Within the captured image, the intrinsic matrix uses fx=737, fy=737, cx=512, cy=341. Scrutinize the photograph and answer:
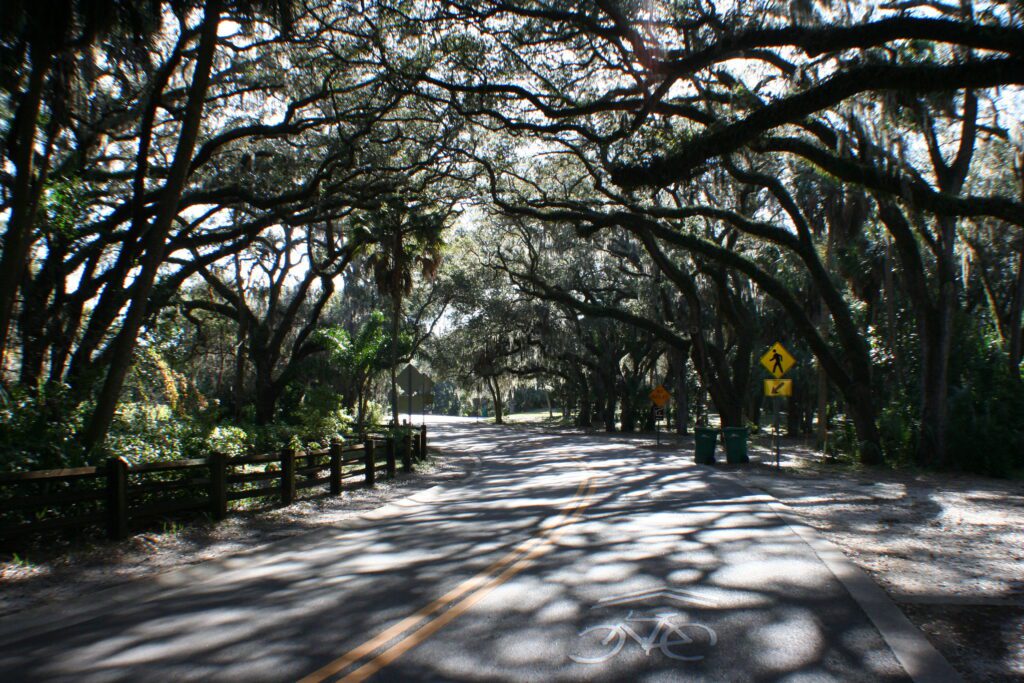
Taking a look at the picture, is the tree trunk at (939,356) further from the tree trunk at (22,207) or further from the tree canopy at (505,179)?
the tree trunk at (22,207)

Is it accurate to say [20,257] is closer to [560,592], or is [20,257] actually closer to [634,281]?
[560,592]

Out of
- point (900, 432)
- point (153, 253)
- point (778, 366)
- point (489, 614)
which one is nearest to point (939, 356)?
point (900, 432)

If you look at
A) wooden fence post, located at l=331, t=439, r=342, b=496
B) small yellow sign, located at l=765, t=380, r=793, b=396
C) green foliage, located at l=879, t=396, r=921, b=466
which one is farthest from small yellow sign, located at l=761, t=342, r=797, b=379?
wooden fence post, located at l=331, t=439, r=342, b=496

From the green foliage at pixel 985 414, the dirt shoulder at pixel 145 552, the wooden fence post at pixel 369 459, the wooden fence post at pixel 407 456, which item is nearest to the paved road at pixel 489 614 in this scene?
the dirt shoulder at pixel 145 552

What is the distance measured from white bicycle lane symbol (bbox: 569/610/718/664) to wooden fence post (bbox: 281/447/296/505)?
8.45 metres

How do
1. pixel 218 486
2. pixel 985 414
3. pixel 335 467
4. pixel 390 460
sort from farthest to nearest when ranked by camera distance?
pixel 985 414, pixel 390 460, pixel 335 467, pixel 218 486

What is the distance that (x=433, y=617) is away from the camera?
19.5ft

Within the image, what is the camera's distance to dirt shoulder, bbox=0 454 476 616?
7.22 m

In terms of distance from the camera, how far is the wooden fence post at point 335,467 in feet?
48.5

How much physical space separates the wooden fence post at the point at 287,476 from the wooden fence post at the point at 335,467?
71.3 inches

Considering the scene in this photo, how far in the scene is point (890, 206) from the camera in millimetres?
19172

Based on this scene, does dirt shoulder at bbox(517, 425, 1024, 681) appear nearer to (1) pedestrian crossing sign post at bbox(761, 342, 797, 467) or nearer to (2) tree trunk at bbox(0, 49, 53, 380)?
(1) pedestrian crossing sign post at bbox(761, 342, 797, 467)

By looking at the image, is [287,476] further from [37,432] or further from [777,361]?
[777,361]

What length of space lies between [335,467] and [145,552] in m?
5.99
